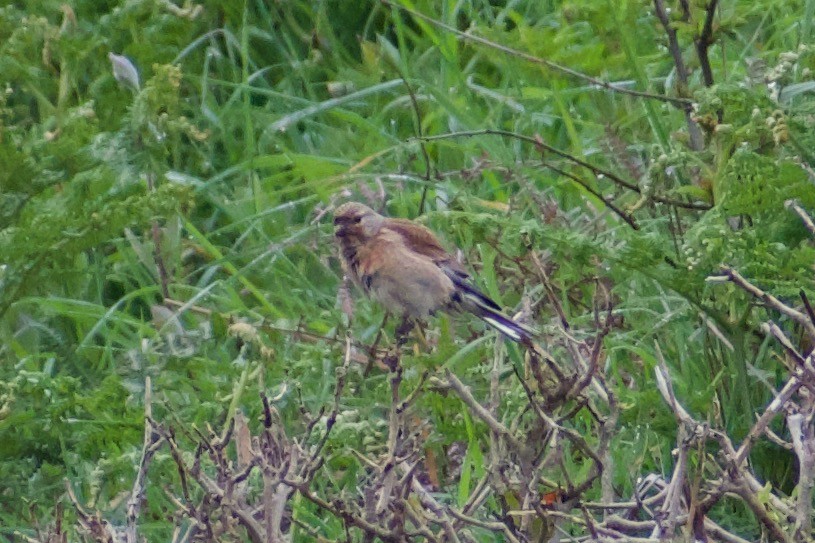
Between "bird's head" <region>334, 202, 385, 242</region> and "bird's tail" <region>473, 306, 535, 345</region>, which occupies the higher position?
"bird's tail" <region>473, 306, 535, 345</region>

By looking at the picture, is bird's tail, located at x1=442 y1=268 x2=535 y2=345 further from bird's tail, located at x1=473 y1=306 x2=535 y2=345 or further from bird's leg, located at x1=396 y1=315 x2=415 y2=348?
bird's leg, located at x1=396 y1=315 x2=415 y2=348

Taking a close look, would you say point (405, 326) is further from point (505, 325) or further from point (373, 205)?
point (373, 205)

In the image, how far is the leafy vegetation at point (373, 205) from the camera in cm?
333

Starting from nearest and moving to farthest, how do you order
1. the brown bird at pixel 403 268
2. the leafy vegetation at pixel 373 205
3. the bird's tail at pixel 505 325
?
the bird's tail at pixel 505 325 → the leafy vegetation at pixel 373 205 → the brown bird at pixel 403 268

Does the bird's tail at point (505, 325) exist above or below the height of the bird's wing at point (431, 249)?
above

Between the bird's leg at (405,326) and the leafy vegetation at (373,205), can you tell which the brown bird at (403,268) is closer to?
the bird's leg at (405,326)

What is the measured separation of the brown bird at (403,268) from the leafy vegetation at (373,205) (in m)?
0.11

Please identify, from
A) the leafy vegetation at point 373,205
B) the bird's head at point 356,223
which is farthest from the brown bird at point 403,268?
the leafy vegetation at point 373,205

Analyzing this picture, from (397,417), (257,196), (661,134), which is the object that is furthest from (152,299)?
(397,417)

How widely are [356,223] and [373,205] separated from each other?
0.72 m

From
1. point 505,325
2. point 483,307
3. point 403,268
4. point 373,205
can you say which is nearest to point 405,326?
point 403,268

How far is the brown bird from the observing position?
3838mm

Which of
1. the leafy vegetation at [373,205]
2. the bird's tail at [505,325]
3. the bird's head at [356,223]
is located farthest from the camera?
the bird's head at [356,223]

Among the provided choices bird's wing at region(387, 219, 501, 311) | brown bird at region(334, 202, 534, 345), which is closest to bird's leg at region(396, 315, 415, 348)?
brown bird at region(334, 202, 534, 345)
